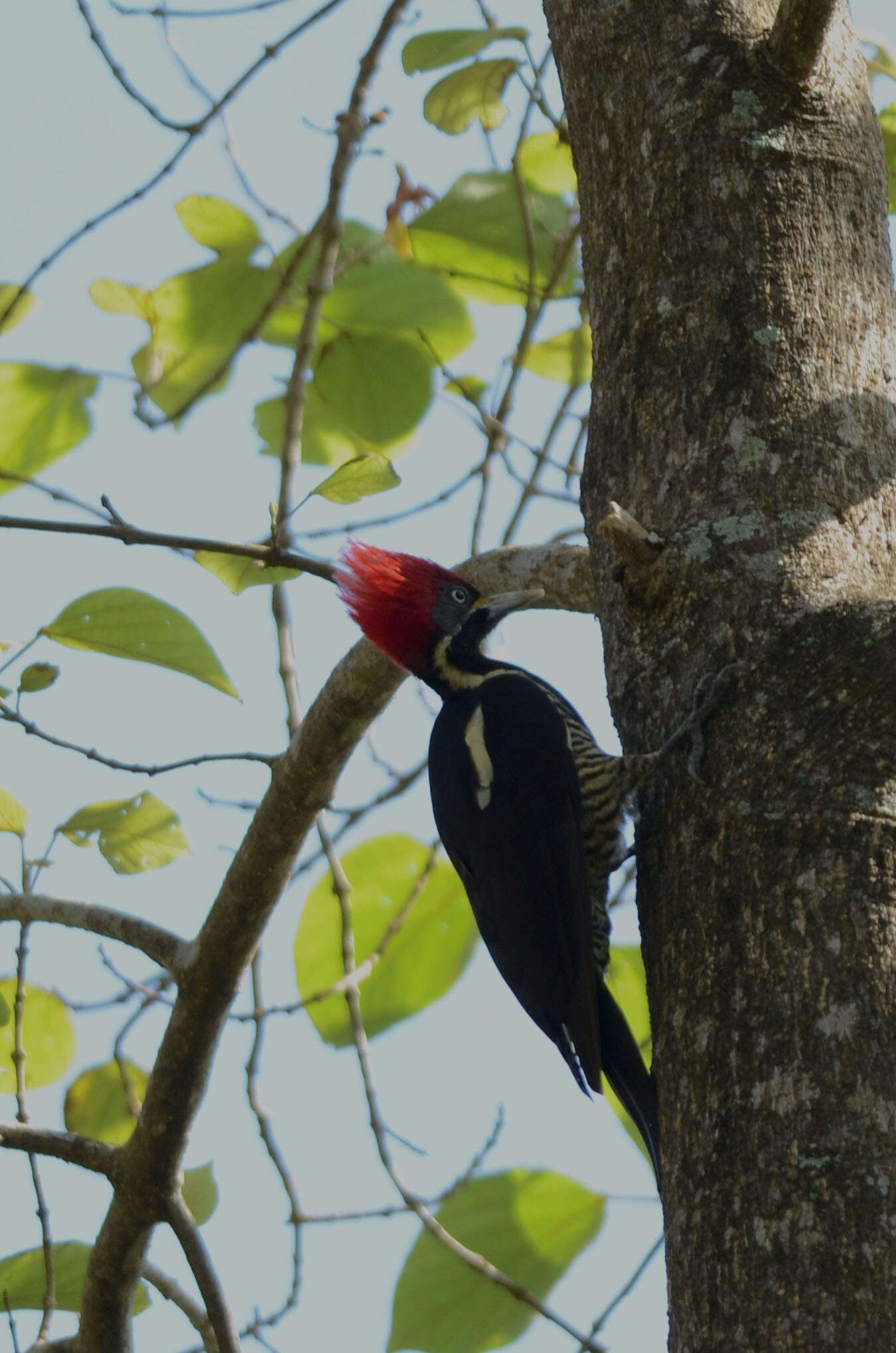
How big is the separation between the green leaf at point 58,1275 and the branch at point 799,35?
2327 millimetres

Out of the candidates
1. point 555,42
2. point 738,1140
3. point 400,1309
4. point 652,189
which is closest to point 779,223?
point 652,189

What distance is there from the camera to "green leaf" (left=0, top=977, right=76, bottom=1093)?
9.29ft

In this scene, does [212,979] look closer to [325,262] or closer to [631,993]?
[631,993]

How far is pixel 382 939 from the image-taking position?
2744mm

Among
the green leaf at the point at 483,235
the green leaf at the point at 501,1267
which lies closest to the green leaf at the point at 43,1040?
the green leaf at the point at 501,1267

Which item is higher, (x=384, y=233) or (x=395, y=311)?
(x=384, y=233)

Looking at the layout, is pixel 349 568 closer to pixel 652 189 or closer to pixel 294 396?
pixel 294 396

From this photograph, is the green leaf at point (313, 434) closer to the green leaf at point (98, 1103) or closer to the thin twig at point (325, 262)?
the thin twig at point (325, 262)

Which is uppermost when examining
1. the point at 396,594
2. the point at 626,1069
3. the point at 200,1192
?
the point at 396,594

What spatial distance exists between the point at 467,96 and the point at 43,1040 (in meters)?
2.17

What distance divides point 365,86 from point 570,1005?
207 centimetres

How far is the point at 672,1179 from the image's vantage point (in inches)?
60.3

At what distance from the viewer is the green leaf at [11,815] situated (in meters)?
2.67

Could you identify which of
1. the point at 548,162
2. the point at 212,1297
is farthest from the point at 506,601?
the point at 212,1297
